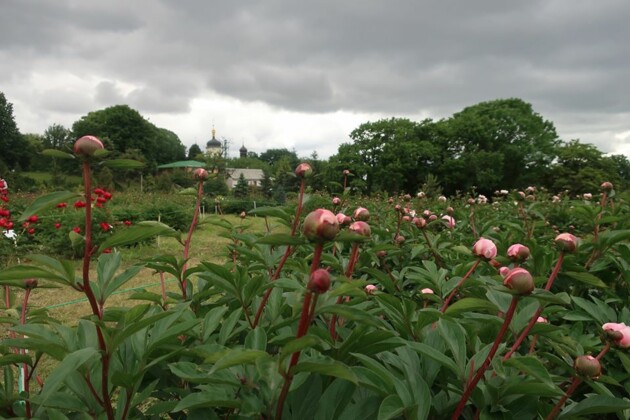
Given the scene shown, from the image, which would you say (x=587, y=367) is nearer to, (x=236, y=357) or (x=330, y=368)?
(x=330, y=368)

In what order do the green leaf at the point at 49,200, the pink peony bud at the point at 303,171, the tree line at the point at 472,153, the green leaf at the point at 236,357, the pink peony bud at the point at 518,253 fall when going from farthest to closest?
1. the tree line at the point at 472,153
2. the pink peony bud at the point at 303,171
3. the pink peony bud at the point at 518,253
4. the green leaf at the point at 49,200
5. the green leaf at the point at 236,357

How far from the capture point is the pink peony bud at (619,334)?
826 mm

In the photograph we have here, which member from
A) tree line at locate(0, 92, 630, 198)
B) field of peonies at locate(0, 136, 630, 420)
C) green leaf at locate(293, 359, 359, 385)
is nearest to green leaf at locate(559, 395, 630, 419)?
field of peonies at locate(0, 136, 630, 420)

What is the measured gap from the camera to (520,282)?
0.66 metres

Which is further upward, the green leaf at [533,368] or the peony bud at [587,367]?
the green leaf at [533,368]

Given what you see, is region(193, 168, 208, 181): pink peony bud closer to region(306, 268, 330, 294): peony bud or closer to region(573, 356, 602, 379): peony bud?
region(306, 268, 330, 294): peony bud

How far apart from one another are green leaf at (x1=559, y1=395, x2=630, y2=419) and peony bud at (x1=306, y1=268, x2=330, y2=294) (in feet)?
1.60

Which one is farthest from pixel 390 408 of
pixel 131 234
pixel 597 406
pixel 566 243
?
pixel 566 243

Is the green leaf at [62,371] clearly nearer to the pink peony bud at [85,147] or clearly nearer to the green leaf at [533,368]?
the pink peony bud at [85,147]

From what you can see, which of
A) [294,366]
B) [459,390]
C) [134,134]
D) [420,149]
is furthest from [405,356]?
[134,134]

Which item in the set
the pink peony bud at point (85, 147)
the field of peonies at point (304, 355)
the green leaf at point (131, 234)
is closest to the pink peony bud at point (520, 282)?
the field of peonies at point (304, 355)

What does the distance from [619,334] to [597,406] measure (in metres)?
0.24

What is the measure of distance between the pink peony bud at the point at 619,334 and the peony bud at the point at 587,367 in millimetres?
173

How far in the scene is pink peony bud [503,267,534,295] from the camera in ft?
2.13
